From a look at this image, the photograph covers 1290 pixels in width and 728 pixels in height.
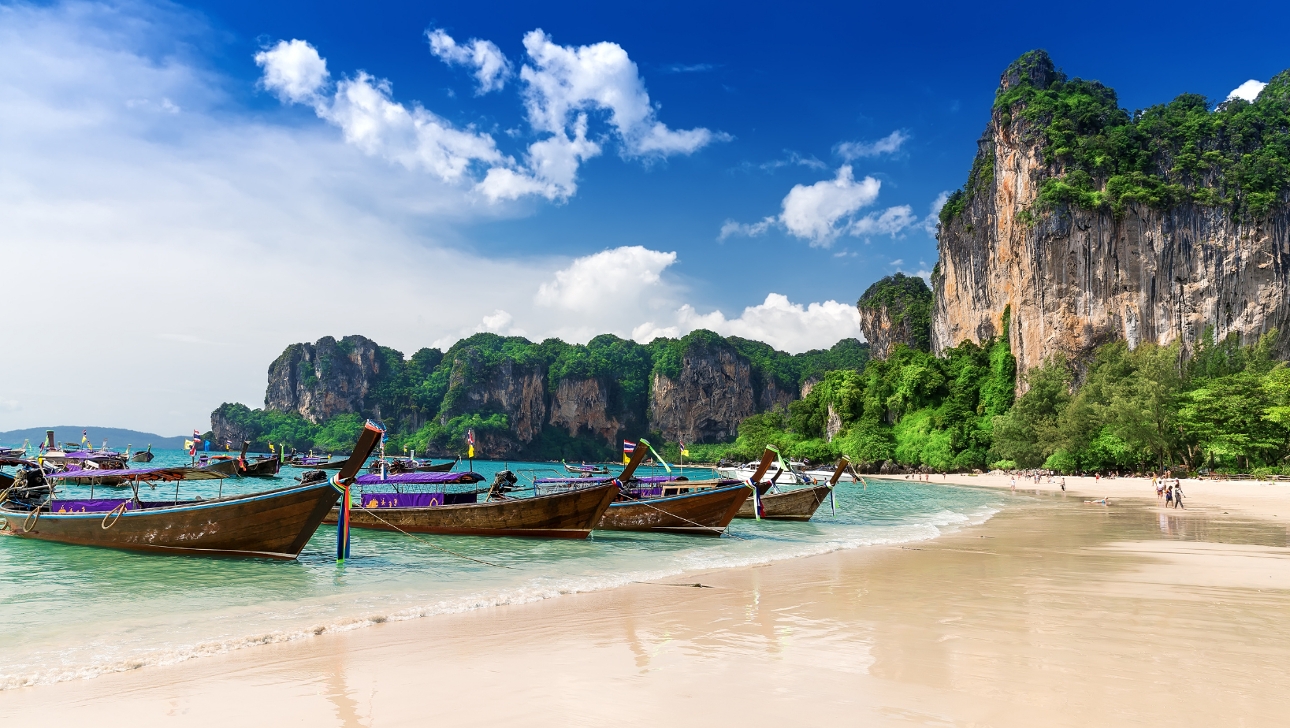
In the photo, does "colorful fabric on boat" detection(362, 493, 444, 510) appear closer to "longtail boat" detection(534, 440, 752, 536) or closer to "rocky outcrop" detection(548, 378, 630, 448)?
"longtail boat" detection(534, 440, 752, 536)

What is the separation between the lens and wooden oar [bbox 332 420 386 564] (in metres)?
10.8

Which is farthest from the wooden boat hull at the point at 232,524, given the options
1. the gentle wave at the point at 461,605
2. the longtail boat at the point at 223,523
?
the gentle wave at the point at 461,605

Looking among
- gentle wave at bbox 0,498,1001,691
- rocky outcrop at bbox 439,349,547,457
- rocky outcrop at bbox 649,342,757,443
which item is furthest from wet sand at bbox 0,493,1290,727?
rocky outcrop at bbox 439,349,547,457

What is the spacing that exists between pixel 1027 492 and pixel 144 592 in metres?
42.4

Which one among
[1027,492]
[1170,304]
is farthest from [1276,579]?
[1170,304]

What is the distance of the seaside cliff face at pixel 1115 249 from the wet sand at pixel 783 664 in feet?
180

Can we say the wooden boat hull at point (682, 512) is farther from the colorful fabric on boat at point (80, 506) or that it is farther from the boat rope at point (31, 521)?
the boat rope at point (31, 521)

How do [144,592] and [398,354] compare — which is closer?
[144,592]

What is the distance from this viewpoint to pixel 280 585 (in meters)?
10.3

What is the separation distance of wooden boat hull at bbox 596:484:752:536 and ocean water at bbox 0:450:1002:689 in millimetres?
440

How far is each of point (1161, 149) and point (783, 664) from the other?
69880 millimetres

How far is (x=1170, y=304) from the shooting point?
180 feet

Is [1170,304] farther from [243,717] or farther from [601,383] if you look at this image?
[601,383]

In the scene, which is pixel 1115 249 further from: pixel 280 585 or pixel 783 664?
pixel 280 585
